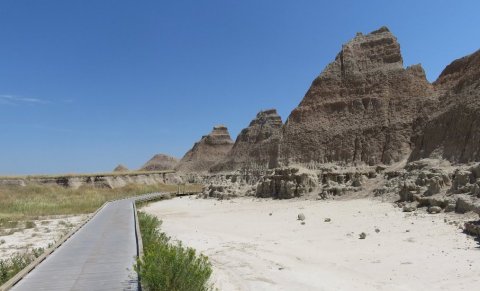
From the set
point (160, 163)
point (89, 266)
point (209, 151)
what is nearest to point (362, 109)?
point (89, 266)

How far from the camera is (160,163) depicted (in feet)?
502

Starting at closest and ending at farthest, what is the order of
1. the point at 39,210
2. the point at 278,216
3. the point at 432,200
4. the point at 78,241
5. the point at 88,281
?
the point at 88,281
the point at 78,241
the point at 432,200
the point at 278,216
the point at 39,210

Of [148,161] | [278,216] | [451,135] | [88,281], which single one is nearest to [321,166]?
[451,135]

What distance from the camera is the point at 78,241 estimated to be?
528 inches

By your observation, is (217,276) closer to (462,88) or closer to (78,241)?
(78,241)

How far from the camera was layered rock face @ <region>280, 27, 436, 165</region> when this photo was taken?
37750 millimetres

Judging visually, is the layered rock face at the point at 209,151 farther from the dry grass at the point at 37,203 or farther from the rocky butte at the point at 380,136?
the dry grass at the point at 37,203

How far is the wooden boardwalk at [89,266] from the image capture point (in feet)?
26.2

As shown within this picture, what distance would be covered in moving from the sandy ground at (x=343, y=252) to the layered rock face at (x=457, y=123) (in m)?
8.61

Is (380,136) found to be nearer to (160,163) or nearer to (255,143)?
(255,143)

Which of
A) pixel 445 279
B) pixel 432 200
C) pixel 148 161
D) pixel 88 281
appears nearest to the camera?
pixel 88 281

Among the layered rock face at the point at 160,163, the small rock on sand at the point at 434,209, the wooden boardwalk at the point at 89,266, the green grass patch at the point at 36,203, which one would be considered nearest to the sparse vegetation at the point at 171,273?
the wooden boardwalk at the point at 89,266

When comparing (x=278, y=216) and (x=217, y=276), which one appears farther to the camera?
(x=278, y=216)

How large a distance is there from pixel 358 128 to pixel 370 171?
338 inches
